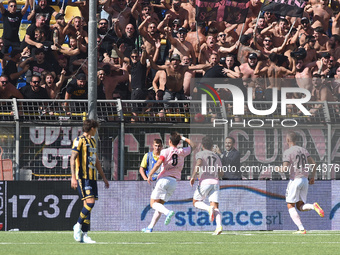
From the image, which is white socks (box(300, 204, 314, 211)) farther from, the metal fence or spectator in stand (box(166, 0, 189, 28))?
spectator in stand (box(166, 0, 189, 28))

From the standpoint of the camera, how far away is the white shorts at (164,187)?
1338 cm

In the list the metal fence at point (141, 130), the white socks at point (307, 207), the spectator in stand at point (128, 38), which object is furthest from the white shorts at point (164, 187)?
the spectator in stand at point (128, 38)

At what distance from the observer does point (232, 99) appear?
15.7 m

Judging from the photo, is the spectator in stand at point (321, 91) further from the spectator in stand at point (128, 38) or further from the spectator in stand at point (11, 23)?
the spectator in stand at point (11, 23)

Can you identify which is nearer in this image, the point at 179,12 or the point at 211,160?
the point at 211,160

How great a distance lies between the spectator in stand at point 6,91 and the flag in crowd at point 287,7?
21.8 ft

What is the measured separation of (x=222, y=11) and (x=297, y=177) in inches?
227

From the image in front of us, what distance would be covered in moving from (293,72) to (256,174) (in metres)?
3.55

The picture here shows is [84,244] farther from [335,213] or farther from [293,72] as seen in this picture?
[293,72]

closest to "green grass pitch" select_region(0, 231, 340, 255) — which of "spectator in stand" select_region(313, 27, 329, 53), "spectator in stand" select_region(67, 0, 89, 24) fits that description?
"spectator in stand" select_region(313, 27, 329, 53)

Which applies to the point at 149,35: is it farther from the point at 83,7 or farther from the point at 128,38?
the point at 83,7

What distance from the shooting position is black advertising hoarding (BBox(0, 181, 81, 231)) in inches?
584

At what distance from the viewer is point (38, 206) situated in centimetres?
1502

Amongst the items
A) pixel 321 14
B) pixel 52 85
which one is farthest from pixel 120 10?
pixel 321 14
